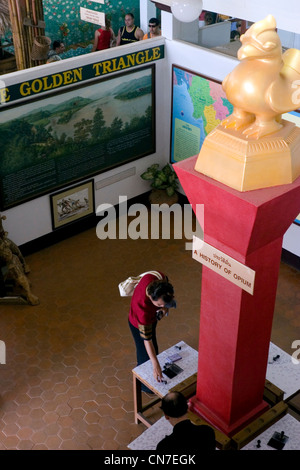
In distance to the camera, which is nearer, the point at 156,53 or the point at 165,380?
the point at 165,380

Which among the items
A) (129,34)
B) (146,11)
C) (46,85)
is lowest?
(146,11)

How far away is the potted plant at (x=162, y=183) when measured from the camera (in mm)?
9492

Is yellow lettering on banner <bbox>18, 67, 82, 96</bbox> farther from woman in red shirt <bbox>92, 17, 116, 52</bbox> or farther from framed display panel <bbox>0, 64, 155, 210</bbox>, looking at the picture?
woman in red shirt <bbox>92, 17, 116, 52</bbox>

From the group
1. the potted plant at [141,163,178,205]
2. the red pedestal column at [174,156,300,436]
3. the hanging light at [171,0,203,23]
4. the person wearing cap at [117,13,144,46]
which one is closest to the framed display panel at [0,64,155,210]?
the potted plant at [141,163,178,205]

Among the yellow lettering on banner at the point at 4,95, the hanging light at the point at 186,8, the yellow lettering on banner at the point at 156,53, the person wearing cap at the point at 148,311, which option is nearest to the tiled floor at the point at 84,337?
the person wearing cap at the point at 148,311

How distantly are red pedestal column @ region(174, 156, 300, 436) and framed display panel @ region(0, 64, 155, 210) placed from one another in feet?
13.5

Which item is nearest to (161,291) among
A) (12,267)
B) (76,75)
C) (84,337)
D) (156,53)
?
(84,337)

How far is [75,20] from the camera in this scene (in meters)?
13.5

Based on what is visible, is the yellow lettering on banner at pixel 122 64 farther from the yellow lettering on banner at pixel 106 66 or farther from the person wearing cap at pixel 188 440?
the person wearing cap at pixel 188 440

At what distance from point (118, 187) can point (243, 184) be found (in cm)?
572

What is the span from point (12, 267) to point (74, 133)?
85.1 inches

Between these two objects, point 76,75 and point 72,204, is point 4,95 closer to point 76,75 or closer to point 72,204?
point 76,75

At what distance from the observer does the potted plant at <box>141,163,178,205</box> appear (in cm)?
949

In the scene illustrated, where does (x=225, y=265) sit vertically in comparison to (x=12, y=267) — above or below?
above
